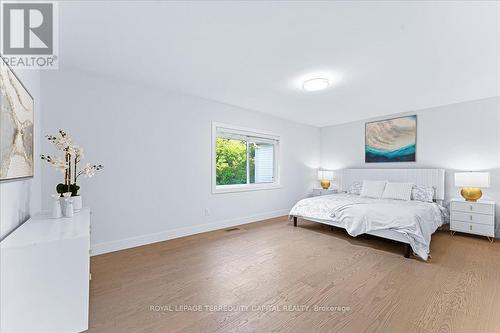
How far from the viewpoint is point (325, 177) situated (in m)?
5.75

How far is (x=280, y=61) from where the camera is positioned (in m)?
2.45

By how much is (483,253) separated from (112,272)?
15.2ft

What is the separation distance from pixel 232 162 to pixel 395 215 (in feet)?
9.57

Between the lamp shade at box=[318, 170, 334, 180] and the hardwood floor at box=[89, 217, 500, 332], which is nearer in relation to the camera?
the hardwood floor at box=[89, 217, 500, 332]

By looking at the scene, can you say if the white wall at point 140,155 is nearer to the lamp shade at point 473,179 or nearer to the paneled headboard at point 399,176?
the paneled headboard at point 399,176

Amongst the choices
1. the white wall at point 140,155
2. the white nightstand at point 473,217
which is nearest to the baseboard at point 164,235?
the white wall at point 140,155

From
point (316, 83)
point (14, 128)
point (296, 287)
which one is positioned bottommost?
point (296, 287)

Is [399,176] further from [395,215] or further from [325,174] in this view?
[395,215]

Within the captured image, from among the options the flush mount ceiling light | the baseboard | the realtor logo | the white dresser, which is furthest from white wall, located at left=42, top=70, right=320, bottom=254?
the flush mount ceiling light

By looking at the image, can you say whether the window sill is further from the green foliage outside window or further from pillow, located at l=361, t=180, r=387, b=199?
pillow, located at l=361, t=180, r=387, b=199

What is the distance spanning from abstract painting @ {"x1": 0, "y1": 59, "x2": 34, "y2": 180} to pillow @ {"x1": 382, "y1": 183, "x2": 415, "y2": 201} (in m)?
5.02

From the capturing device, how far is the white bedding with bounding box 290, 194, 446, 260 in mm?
2650

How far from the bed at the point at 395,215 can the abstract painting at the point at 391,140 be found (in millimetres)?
342

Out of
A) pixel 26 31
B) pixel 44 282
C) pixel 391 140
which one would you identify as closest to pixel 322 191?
pixel 391 140
